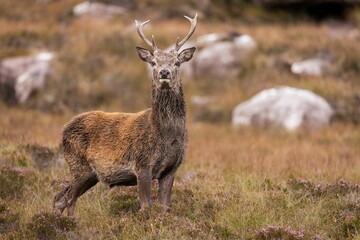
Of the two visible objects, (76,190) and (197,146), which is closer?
(76,190)

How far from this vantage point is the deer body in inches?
331

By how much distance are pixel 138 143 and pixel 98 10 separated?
18.6 metres

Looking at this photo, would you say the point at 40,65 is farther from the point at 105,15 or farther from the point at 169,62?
the point at 169,62

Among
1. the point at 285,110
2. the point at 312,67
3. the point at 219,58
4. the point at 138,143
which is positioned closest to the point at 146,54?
the point at 138,143

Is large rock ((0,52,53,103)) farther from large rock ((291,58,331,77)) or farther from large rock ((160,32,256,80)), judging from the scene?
large rock ((291,58,331,77))

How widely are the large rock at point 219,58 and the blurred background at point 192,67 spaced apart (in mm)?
32

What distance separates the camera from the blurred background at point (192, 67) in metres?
20.8

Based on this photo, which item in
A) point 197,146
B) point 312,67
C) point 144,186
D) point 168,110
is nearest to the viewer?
point 144,186

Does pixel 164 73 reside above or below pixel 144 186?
above

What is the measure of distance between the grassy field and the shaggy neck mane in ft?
3.51

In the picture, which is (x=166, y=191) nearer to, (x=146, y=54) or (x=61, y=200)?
(x=61, y=200)

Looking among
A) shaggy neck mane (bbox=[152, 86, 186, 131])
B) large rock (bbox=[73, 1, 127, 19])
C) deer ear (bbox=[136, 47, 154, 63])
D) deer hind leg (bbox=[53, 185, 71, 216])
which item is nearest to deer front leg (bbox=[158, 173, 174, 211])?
shaggy neck mane (bbox=[152, 86, 186, 131])

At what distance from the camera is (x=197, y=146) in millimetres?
15984

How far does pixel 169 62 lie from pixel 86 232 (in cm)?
226
